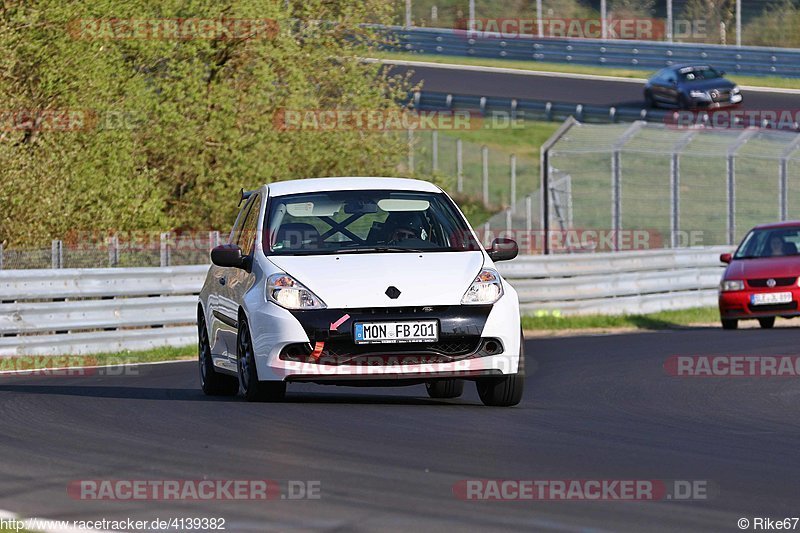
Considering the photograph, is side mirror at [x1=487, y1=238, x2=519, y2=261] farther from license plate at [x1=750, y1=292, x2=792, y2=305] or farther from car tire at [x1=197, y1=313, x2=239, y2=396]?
license plate at [x1=750, y1=292, x2=792, y2=305]

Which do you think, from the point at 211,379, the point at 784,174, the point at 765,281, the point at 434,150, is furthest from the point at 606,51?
the point at 211,379

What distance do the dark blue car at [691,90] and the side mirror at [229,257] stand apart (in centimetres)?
3426

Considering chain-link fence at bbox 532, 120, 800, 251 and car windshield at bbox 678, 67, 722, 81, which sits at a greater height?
car windshield at bbox 678, 67, 722, 81

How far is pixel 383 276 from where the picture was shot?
10.5 metres

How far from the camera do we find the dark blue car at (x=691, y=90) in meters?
44.2

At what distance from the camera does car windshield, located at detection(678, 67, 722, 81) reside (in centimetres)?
4466

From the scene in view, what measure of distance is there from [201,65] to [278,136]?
78.5 inches

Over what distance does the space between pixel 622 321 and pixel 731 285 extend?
2.47 m

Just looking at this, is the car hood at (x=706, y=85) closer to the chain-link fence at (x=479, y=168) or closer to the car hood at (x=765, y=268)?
the chain-link fence at (x=479, y=168)

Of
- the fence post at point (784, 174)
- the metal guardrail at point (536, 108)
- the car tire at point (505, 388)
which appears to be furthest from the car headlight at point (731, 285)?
the metal guardrail at point (536, 108)

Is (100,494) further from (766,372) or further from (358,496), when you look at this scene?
(766,372)

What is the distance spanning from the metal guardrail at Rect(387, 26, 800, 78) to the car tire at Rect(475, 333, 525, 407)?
3716 centimetres

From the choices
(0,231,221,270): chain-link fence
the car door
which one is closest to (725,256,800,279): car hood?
(0,231,221,270): chain-link fence

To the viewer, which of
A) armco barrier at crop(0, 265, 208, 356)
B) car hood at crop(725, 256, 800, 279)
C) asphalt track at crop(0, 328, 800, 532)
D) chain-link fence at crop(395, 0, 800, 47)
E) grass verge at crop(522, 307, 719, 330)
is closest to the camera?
asphalt track at crop(0, 328, 800, 532)
